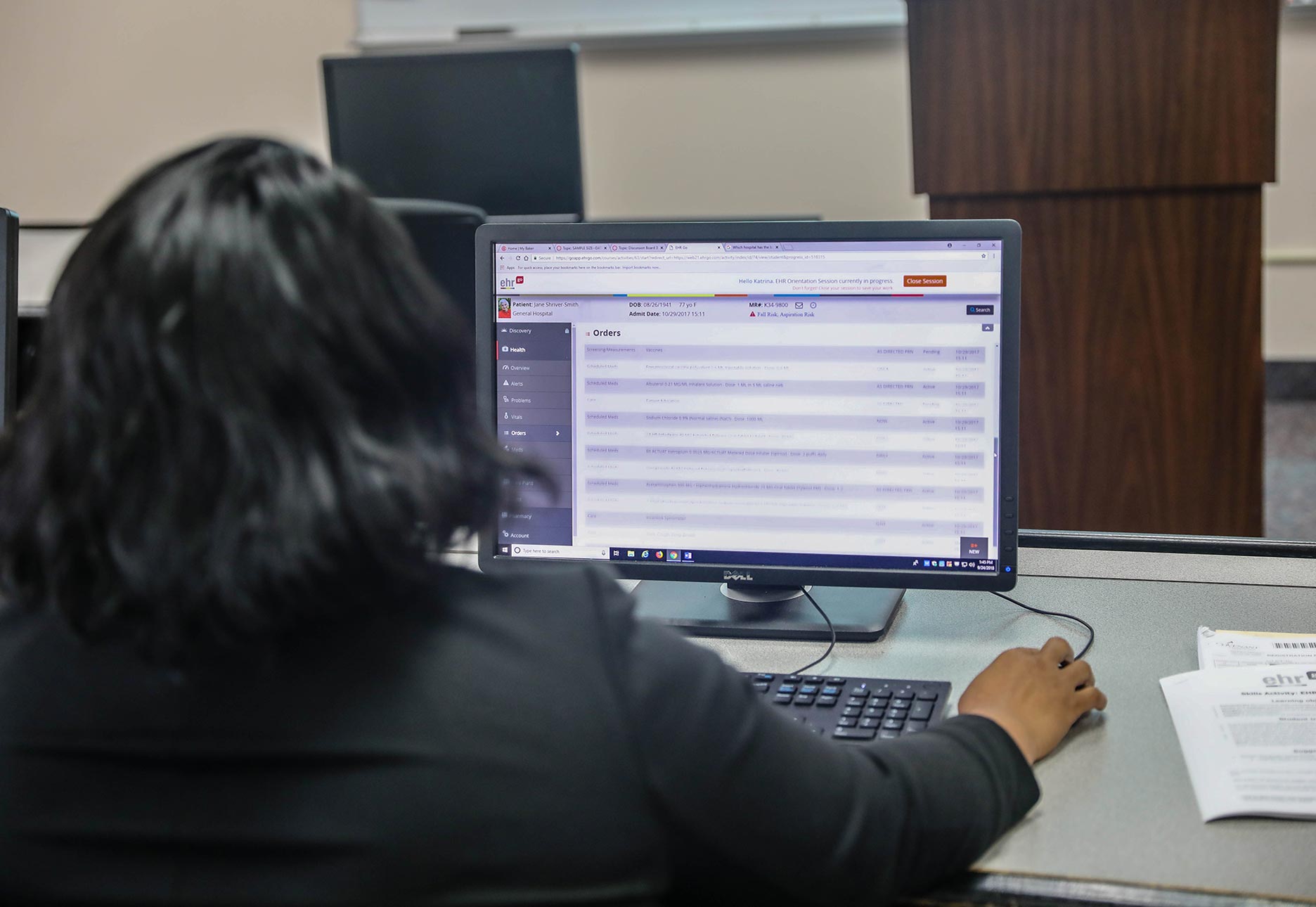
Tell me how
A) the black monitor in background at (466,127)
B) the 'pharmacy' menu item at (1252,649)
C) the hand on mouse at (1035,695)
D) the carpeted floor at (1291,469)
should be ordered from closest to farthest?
the hand on mouse at (1035,695) → the 'pharmacy' menu item at (1252,649) → the black monitor in background at (466,127) → the carpeted floor at (1291,469)

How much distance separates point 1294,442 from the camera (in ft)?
9.64

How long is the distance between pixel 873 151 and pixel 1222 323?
1688 mm

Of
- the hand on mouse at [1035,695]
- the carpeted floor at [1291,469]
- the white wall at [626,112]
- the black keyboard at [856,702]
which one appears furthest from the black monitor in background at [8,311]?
the white wall at [626,112]

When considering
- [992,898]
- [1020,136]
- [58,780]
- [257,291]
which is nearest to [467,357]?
[257,291]

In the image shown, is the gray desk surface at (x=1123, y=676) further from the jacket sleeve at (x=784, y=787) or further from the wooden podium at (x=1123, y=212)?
the wooden podium at (x=1123, y=212)

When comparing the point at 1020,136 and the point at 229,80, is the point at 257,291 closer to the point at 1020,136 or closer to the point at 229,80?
the point at 1020,136

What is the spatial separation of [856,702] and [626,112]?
280 centimetres

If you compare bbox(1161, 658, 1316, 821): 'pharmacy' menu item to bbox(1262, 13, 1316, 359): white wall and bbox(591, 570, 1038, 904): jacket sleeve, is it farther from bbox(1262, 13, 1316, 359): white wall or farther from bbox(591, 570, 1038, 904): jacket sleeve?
bbox(1262, 13, 1316, 359): white wall

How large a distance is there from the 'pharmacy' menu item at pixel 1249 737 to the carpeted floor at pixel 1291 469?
63.9 inches

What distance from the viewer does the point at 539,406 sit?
3.58 feet

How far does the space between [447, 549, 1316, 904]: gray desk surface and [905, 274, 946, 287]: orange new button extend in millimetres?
314

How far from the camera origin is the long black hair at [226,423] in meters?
0.52

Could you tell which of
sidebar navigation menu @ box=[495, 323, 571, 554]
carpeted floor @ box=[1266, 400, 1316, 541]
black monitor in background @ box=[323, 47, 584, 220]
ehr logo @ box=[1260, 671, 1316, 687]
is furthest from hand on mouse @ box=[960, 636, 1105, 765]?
carpeted floor @ box=[1266, 400, 1316, 541]

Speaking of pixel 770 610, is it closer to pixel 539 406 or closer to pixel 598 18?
pixel 539 406
